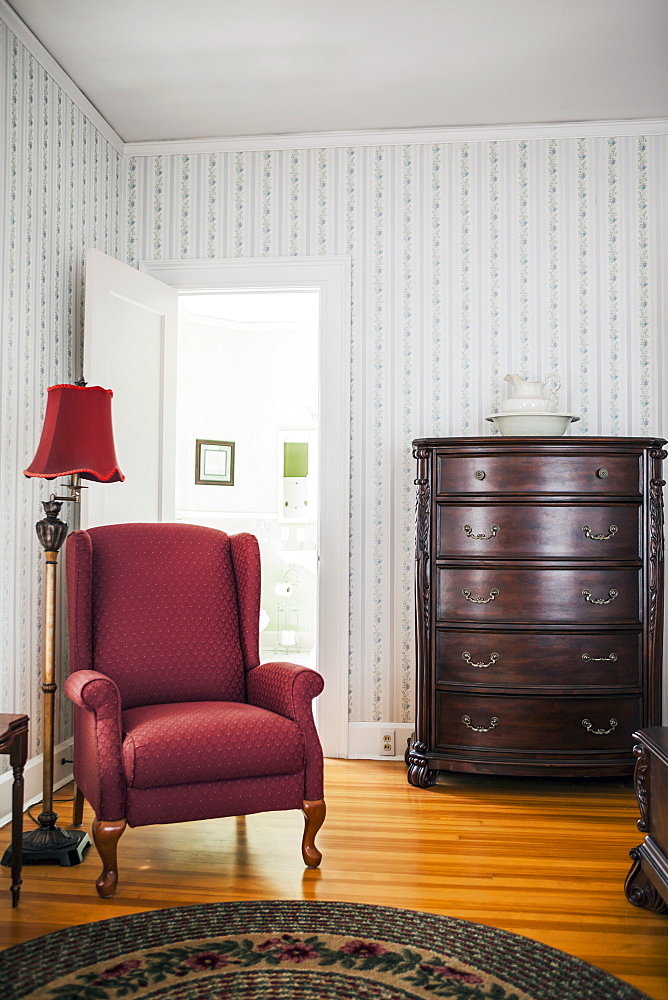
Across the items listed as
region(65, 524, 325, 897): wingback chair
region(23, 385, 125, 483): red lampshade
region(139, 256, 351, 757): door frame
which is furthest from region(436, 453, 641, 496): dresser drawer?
region(23, 385, 125, 483): red lampshade

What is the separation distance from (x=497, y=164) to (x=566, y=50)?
2.44 feet

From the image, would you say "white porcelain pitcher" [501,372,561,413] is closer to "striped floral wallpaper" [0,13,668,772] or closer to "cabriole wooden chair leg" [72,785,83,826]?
"striped floral wallpaper" [0,13,668,772]

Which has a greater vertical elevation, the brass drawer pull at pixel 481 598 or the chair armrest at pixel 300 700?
the brass drawer pull at pixel 481 598

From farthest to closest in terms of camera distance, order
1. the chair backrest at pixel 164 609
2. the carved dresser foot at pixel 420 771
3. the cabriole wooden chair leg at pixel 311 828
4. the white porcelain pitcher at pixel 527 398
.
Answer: the white porcelain pitcher at pixel 527 398, the carved dresser foot at pixel 420 771, the chair backrest at pixel 164 609, the cabriole wooden chair leg at pixel 311 828

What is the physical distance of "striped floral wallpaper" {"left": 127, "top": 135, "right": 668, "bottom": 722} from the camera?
3873 mm

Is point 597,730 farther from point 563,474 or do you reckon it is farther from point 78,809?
point 78,809

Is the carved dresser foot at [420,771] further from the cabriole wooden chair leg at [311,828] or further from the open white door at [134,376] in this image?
the open white door at [134,376]

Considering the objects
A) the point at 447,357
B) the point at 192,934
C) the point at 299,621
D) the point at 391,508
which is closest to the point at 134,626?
the point at 192,934

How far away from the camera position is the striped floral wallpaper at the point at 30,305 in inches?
118

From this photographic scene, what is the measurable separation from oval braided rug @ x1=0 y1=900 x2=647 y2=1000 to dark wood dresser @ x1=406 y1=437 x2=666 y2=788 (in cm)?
122

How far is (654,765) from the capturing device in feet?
7.39

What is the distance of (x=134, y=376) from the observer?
149 inches

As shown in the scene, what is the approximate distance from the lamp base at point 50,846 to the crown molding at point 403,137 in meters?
3.06

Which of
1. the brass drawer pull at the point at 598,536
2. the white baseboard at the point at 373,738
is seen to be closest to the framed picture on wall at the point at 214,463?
the white baseboard at the point at 373,738
